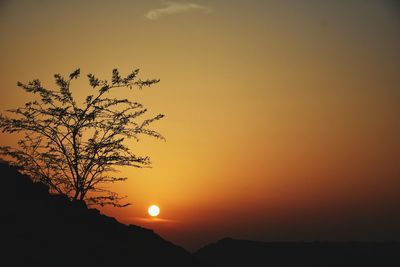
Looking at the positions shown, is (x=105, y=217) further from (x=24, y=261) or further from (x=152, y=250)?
(x=24, y=261)

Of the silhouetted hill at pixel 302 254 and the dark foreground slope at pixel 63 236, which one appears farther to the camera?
the silhouetted hill at pixel 302 254

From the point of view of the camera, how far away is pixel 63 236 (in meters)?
19.5

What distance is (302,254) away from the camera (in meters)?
89.1

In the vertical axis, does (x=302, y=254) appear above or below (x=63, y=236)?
above

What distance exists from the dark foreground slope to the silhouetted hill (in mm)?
63728

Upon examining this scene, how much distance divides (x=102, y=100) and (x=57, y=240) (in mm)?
8437

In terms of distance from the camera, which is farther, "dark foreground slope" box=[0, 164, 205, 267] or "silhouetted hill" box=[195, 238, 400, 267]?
"silhouetted hill" box=[195, 238, 400, 267]

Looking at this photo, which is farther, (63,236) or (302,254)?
(302,254)

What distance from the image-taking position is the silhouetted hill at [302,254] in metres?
83.9

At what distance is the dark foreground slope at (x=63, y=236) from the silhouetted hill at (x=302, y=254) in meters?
63.7

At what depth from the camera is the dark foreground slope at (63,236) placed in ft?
56.8

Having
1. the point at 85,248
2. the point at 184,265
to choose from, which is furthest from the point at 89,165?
the point at 184,265

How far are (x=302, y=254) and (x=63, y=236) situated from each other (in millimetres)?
78141

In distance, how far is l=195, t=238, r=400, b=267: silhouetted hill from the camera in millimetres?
83875
